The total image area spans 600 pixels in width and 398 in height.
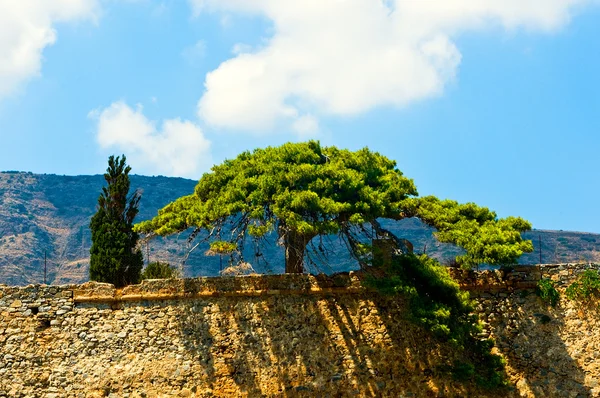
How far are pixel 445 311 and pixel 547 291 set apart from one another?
8.29 feet

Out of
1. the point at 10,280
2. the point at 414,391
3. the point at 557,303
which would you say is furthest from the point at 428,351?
the point at 10,280

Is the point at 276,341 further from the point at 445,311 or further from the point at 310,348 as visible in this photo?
the point at 445,311

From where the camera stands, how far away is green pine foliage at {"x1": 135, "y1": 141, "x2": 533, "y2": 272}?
632 inches

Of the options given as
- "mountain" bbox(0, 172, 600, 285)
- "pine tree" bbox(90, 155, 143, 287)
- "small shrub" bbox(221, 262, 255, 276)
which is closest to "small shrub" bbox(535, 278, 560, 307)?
"small shrub" bbox(221, 262, 255, 276)

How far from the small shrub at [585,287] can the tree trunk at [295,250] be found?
19.0 ft

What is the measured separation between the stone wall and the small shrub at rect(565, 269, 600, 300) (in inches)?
8.5

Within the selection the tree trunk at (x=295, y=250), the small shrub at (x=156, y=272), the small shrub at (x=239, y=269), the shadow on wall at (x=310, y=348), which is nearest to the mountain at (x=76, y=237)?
the small shrub at (x=156, y=272)

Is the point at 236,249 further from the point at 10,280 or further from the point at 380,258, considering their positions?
the point at 10,280

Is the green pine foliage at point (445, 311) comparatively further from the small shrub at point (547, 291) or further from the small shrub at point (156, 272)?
the small shrub at point (156, 272)

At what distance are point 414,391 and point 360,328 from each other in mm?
1719

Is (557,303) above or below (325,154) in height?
below

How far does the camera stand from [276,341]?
52.9ft

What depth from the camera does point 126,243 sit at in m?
21.5

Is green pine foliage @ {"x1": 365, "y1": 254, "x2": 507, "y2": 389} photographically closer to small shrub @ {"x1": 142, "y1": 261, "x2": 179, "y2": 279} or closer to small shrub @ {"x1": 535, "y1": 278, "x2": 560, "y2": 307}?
small shrub @ {"x1": 535, "y1": 278, "x2": 560, "y2": 307}
